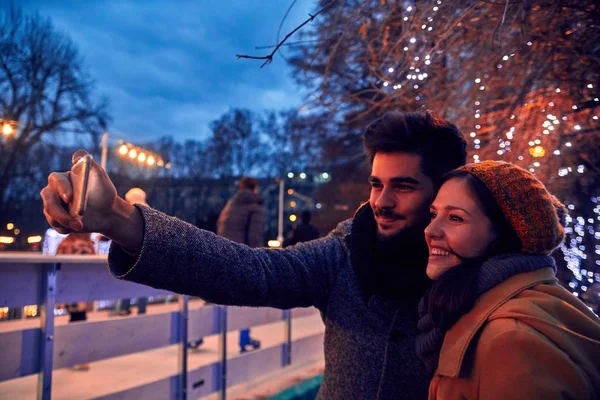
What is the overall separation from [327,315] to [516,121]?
2.07 m

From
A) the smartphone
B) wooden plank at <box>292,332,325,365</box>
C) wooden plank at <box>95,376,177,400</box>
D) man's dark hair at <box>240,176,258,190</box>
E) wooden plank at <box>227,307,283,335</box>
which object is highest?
man's dark hair at <box>240,176,258,190</box>

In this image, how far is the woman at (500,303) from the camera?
1044mm

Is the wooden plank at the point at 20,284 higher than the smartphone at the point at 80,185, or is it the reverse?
the smartphone at the point at 80,185

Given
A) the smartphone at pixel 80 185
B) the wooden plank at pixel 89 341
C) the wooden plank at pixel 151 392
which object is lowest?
the wooden plank at pixel 151 392

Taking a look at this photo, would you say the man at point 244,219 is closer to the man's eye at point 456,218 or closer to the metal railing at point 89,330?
the metal railing at point 89,330

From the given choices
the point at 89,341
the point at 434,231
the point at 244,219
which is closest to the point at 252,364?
the point at 89,341

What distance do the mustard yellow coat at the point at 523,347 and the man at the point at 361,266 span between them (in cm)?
31

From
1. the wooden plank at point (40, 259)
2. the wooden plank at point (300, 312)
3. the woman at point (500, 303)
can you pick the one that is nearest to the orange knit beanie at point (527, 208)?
the woman at point (500, 303)

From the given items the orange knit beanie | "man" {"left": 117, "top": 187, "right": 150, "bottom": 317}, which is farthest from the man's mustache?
"man" {"left": 117, "top": 187, "right": 150, "bottom": 317}

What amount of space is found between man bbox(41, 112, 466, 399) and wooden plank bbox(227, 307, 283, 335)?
93.1 inches

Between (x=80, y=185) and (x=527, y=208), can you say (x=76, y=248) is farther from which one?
(x=527, y=208)

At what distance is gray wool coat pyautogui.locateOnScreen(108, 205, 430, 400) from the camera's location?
4.27 feet

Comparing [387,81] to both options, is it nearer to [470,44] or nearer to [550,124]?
[470,44]

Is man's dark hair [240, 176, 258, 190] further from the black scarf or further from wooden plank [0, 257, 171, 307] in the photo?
the black scarf
